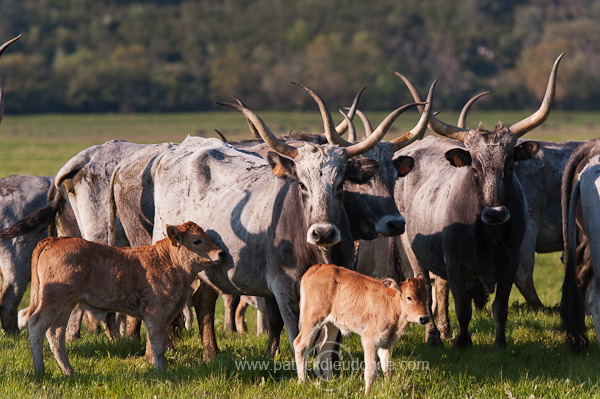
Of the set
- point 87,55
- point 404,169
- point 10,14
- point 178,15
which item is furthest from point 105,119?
point 404,169

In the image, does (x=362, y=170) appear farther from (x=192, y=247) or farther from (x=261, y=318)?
(x=261, y=318)

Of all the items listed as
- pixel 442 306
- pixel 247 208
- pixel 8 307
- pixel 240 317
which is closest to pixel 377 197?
pixel 247 208

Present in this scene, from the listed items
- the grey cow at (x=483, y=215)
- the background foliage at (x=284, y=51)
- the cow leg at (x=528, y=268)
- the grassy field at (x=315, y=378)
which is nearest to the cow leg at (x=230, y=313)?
the grassy field at (x=315, y=378)

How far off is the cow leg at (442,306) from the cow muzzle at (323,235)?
11.6 ft

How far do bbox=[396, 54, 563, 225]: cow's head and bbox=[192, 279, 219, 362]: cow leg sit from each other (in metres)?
2.83

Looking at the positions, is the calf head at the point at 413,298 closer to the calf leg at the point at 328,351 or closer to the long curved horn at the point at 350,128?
the calf leg at the point at 328,351

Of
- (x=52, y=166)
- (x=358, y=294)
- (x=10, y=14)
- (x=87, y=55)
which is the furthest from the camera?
(x=10, y=14)

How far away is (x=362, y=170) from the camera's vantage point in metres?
8.68

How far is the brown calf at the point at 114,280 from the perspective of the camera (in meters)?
7.92

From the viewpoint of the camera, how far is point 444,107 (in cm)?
9712

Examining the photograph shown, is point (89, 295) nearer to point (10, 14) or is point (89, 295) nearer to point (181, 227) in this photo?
point (181, 227)

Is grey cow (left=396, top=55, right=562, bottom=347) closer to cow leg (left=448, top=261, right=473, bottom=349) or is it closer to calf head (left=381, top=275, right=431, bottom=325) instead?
cow leg (left=448, top=261, right=473, bottom=349)

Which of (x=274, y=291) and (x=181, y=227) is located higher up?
(x=181, y=227)

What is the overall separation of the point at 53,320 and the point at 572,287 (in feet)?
16.0
